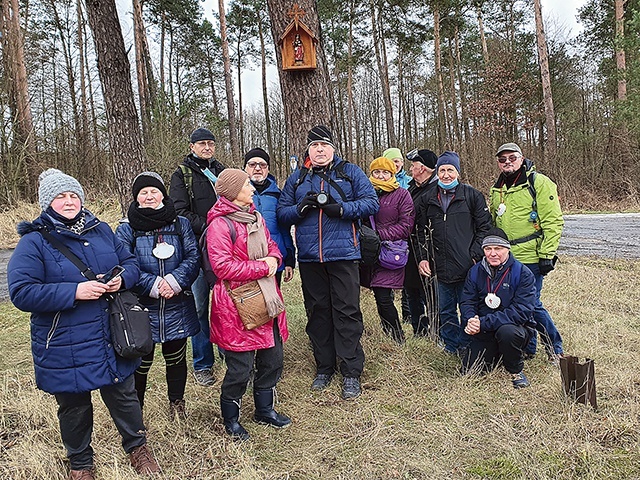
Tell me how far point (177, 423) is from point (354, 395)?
131 centimetres

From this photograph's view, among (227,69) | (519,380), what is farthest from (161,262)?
(227,69)

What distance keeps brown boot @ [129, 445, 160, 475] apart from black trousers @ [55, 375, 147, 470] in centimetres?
3

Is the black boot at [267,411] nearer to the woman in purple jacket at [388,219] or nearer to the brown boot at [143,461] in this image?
the brown boot at [143,461]

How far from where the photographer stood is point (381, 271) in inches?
176

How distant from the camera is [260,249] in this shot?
329cm

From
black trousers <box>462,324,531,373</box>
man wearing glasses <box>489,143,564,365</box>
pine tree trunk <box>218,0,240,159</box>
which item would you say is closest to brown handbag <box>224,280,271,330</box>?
black trousers <box>462,324,531,373</box>

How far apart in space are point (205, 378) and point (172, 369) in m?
0.74

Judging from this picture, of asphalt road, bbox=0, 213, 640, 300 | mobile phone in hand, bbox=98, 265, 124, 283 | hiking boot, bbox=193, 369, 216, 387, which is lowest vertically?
hiking boot, bbox=193, 369, 216, 387

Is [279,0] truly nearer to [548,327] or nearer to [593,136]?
[548,327]

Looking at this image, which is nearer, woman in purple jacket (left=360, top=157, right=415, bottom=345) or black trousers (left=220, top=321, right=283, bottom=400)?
black trousers (left=220, top=321, right=283, bottom=400)

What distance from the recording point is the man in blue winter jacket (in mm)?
3742

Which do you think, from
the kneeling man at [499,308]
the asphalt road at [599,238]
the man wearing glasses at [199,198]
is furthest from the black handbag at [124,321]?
the asphalt road at [599,238]

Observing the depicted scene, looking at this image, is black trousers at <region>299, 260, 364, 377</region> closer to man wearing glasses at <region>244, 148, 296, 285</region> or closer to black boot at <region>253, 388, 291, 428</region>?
man wearing glasses at <region>244, 148, 296, 285</region>

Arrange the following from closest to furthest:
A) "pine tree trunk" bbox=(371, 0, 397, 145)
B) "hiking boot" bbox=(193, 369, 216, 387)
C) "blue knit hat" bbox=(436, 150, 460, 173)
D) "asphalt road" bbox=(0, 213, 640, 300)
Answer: "hiking boot" bbox=(193, 369, 216, 387)
"blue knit hat" bbox=(436, 150, 460, 173)
"asphalt road" bbox=(0, 213, 640, 300)
"pine tree trunk" bbox=(371, 0, 397, 145)
